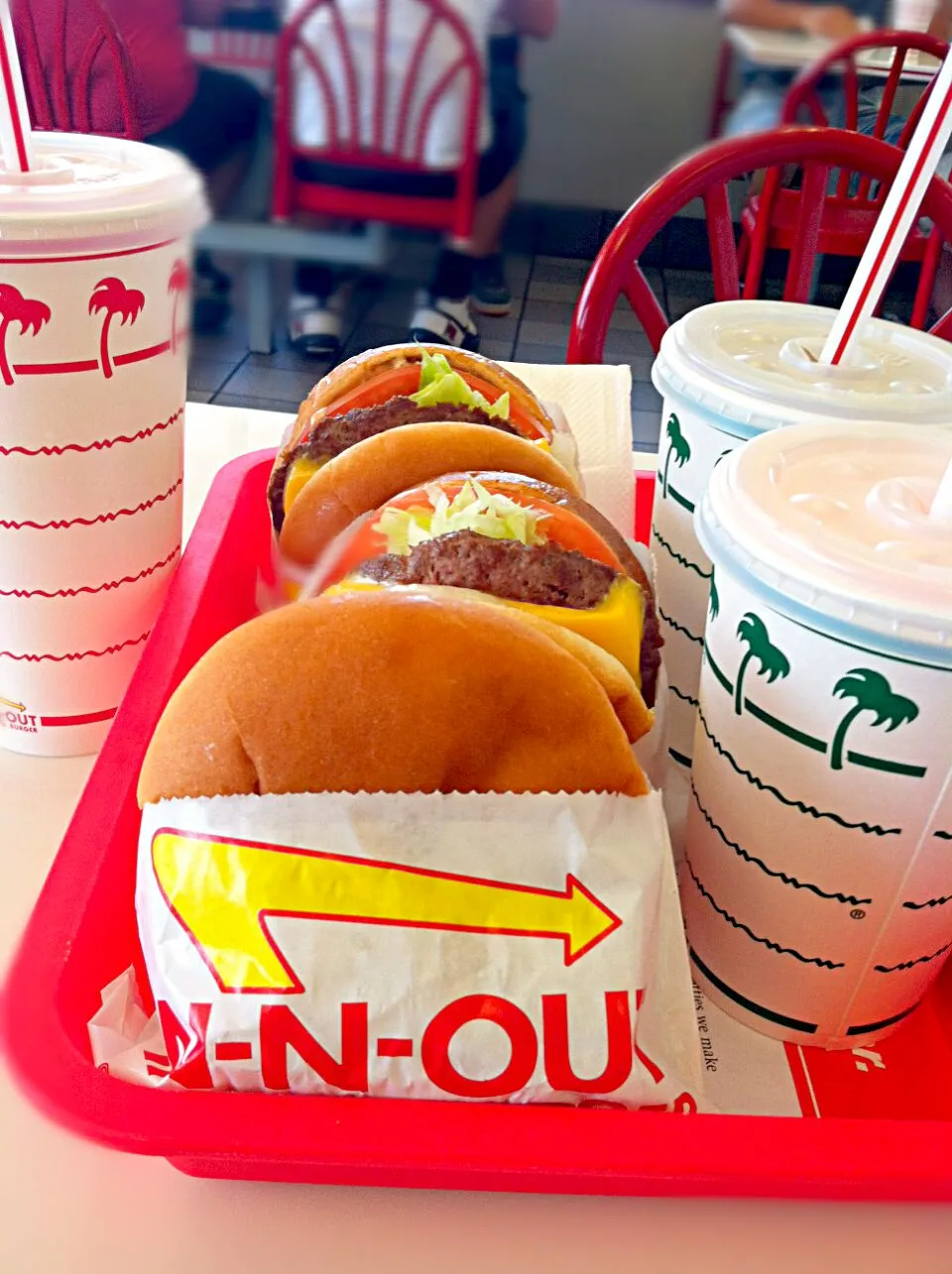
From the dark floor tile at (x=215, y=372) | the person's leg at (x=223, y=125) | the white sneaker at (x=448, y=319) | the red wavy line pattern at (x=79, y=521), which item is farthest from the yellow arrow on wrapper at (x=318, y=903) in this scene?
the dark floor tile at (x=215, y=372)

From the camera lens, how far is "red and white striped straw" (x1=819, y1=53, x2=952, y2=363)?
747mm

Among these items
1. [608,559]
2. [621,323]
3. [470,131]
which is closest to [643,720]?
[608,559]

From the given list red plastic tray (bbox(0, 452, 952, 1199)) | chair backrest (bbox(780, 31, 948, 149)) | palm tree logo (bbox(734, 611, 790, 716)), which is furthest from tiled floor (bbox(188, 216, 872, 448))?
red plastic tray (bbox(0, 452, 952, 1199))

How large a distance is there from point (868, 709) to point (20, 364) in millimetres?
611

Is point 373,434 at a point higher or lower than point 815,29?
lower

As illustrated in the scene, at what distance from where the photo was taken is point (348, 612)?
0.59 m

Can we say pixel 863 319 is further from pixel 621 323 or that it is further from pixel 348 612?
pixel 621 323

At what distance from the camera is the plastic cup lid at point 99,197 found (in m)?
0.70

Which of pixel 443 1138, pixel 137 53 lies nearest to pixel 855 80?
pixel 137 53

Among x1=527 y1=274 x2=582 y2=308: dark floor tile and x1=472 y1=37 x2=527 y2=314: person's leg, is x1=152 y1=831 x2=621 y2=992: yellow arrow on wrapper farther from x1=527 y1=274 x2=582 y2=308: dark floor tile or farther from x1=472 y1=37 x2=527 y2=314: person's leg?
x1=472 y1=37 x2=527 y2=314: person's leg

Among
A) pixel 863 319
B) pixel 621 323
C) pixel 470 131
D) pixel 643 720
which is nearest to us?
pixel 643 720

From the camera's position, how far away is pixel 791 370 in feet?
2.99

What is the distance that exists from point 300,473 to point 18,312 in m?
0.34

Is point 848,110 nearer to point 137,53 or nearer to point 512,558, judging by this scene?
point 137,53
